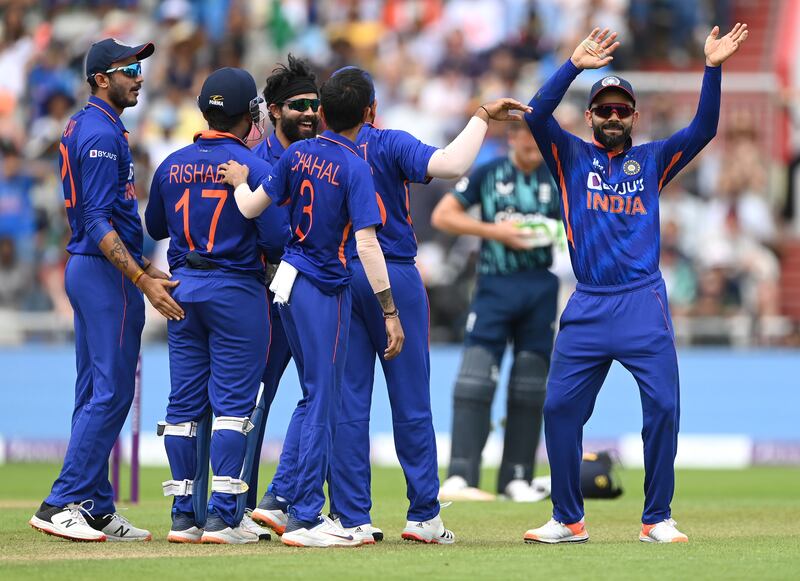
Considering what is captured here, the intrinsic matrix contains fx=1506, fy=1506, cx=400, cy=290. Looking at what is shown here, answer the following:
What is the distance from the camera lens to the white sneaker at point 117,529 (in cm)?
841

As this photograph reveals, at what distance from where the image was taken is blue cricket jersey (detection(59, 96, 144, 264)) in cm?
818

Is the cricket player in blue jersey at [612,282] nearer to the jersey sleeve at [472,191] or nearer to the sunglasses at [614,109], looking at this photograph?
the sunglasses at [614,109]

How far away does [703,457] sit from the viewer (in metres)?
15.8

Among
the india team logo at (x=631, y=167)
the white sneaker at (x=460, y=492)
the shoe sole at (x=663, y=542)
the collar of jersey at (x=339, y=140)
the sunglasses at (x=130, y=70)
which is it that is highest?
the sunglasses at (x=130, y=70)

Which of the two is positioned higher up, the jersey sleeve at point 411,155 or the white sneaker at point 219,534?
the jersey sleeve at point 411,155

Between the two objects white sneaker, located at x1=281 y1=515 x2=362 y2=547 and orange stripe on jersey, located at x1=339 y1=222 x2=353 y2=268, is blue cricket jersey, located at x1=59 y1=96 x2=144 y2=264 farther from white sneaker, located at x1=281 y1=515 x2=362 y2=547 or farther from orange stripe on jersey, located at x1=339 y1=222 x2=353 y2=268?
white sneaker, located at x1=281 y1=515 x2=362 y2=547

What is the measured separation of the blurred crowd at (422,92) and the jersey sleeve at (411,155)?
7932 mm

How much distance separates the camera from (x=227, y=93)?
8.28 m

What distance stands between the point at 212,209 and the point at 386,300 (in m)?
1.12

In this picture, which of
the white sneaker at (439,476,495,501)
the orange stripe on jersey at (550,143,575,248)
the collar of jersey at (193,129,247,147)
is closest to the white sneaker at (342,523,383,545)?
the orange stripe on jersey at (550,143,575,248)

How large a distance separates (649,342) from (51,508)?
335 cm

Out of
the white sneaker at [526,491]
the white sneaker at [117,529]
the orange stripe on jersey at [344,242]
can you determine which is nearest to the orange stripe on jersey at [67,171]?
the orange stripe on jersey at [344,242]

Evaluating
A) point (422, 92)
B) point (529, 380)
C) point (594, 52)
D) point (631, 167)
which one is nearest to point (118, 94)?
point (594, 52)

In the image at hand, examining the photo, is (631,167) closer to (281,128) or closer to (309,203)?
(309,203)
